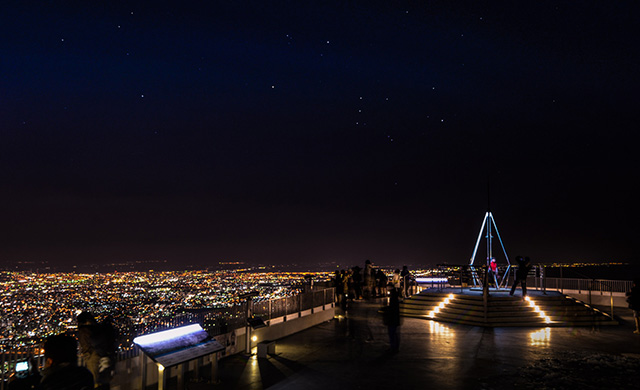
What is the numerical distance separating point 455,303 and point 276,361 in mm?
11669

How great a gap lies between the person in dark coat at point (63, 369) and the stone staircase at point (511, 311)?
16.9 m

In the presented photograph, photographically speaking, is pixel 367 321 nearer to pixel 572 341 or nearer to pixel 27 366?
pixel 572 341

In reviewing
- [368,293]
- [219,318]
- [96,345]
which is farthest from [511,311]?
[96,345]

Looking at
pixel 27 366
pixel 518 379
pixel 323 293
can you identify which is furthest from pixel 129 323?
pixel 323 293

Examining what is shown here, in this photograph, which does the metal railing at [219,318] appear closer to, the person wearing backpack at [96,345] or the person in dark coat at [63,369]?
the person wearing backpack at [96,345]

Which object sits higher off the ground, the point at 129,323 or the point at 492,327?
the point at 129,323

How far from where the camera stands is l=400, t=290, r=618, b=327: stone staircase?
19438 millimetres

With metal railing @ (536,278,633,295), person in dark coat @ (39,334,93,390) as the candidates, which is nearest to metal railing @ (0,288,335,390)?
person in dark coat @ (39,334,93,390)

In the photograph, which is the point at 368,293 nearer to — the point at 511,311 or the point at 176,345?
the point at 511,311

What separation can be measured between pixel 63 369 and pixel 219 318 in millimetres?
7978

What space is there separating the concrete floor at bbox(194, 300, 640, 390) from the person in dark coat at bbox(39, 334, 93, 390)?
17.7 feet

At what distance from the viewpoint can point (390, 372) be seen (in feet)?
37.2

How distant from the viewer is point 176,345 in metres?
8.88

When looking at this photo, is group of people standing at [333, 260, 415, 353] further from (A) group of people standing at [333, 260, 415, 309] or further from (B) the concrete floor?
(B) the concrete floor
